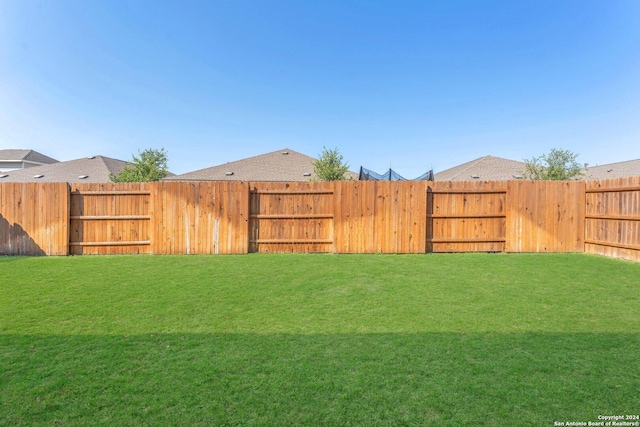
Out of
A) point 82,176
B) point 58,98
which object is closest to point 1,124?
point 58,98

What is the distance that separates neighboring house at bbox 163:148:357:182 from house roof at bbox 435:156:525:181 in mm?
6252

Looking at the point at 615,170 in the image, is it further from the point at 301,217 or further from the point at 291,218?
the point at 291,218

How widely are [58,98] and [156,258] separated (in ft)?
31.8

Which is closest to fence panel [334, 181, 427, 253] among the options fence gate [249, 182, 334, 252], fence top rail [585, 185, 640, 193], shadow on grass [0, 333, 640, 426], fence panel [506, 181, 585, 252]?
fence gate [249, 182, 334, 252]

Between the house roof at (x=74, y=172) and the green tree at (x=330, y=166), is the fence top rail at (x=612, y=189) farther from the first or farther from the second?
the house roof at (x=74, y=172)

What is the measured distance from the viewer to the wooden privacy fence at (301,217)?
7.29 metres

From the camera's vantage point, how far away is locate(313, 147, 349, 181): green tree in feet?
52.0

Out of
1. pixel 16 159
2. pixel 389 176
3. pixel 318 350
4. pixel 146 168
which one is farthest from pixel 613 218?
pixel 16 159

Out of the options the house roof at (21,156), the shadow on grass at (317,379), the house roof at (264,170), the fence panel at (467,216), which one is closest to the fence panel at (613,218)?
the fence panel at (467,216)

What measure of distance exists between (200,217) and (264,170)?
10125mm

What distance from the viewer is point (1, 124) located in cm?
1307

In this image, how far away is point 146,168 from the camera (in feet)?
58.0

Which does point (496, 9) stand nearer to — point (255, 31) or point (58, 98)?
point (255, 31)

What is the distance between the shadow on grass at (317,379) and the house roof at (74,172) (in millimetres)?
19171
